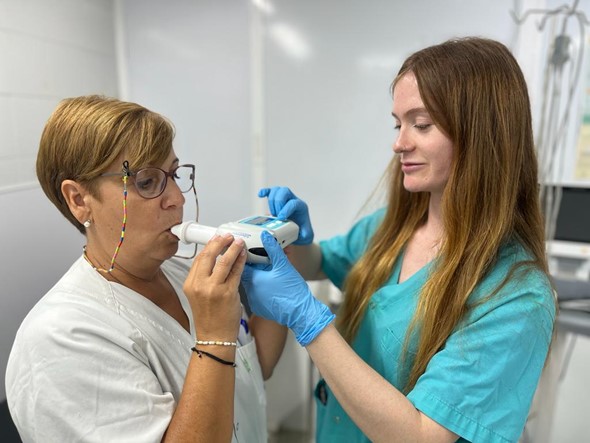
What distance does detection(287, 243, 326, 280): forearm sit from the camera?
128cm

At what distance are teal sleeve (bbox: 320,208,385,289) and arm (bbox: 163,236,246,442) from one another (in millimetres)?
579

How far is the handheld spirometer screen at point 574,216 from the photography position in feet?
6.55

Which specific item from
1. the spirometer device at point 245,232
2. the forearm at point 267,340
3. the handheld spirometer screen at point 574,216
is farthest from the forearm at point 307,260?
the handheld spirometer screen at point 574,216

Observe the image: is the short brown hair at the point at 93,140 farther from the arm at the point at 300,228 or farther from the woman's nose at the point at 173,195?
the arm at the point at 300,228

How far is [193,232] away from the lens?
2.93 feet

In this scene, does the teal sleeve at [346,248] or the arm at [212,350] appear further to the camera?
the teal sleeve at [346,248]

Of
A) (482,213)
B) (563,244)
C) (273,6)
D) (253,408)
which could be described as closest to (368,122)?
(273,6)

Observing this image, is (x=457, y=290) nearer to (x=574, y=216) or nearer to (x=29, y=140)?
(x=29, y=140)

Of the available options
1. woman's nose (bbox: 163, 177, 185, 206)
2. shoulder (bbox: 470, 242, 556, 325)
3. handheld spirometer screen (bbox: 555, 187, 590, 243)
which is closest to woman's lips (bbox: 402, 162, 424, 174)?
shoulder (bbox: 470, 242, 556, 325)

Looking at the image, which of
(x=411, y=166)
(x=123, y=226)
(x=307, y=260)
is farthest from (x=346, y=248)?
(x=123, y=226)

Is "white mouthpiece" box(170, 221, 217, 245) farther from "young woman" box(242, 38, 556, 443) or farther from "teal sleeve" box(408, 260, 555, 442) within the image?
"teal sleeve" box(408, 260, 555, 442)

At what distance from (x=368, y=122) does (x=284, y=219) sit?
1.14m

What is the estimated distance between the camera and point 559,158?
196 centimetres

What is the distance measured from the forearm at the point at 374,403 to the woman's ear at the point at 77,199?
22.3 inches
